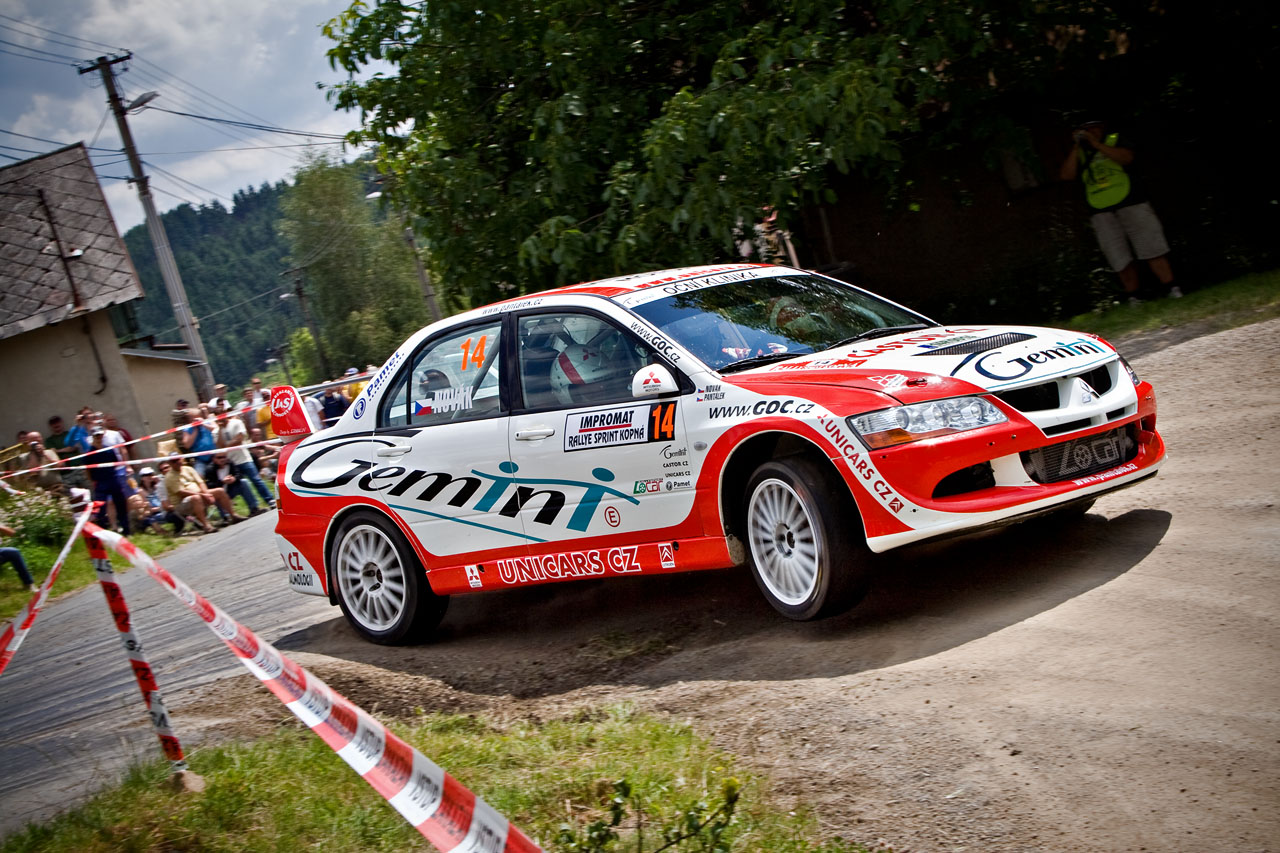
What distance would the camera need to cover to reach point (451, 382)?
6.99m

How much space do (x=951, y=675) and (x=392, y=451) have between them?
11.8ft

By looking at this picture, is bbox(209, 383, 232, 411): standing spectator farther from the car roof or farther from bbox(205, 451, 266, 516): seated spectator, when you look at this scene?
the car roof

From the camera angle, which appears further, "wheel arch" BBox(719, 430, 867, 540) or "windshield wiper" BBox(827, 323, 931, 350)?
"windshield wiper" BBox(827, 323, 931, 350)

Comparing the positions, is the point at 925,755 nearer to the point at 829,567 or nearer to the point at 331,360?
the point at 829,567

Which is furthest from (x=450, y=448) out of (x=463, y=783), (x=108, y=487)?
(x=108, y=487)

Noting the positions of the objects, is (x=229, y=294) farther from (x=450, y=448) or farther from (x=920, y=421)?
(x=920, y=421)

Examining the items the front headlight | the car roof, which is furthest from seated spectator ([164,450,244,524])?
the front headlight

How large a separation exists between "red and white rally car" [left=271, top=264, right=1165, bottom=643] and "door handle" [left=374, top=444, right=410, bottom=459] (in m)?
0.02

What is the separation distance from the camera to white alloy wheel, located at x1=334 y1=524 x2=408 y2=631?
7.19m

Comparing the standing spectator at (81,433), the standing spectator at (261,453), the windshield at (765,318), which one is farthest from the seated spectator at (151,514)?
the windshield at (765,318)

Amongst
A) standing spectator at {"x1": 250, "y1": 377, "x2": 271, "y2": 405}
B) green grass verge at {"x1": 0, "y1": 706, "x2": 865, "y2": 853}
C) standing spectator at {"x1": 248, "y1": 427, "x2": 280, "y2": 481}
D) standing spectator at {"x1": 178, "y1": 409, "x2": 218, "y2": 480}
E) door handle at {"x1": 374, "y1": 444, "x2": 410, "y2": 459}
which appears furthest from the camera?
standing spectator at {"x1": 250, "y1": 377, "x2": 271, "y2": 405}

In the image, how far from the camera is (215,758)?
5105 mm

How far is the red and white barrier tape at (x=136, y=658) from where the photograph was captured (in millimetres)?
4754

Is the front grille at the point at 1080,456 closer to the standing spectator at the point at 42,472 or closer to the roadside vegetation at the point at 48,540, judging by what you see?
the roadside vegetation at the point at 48,540
